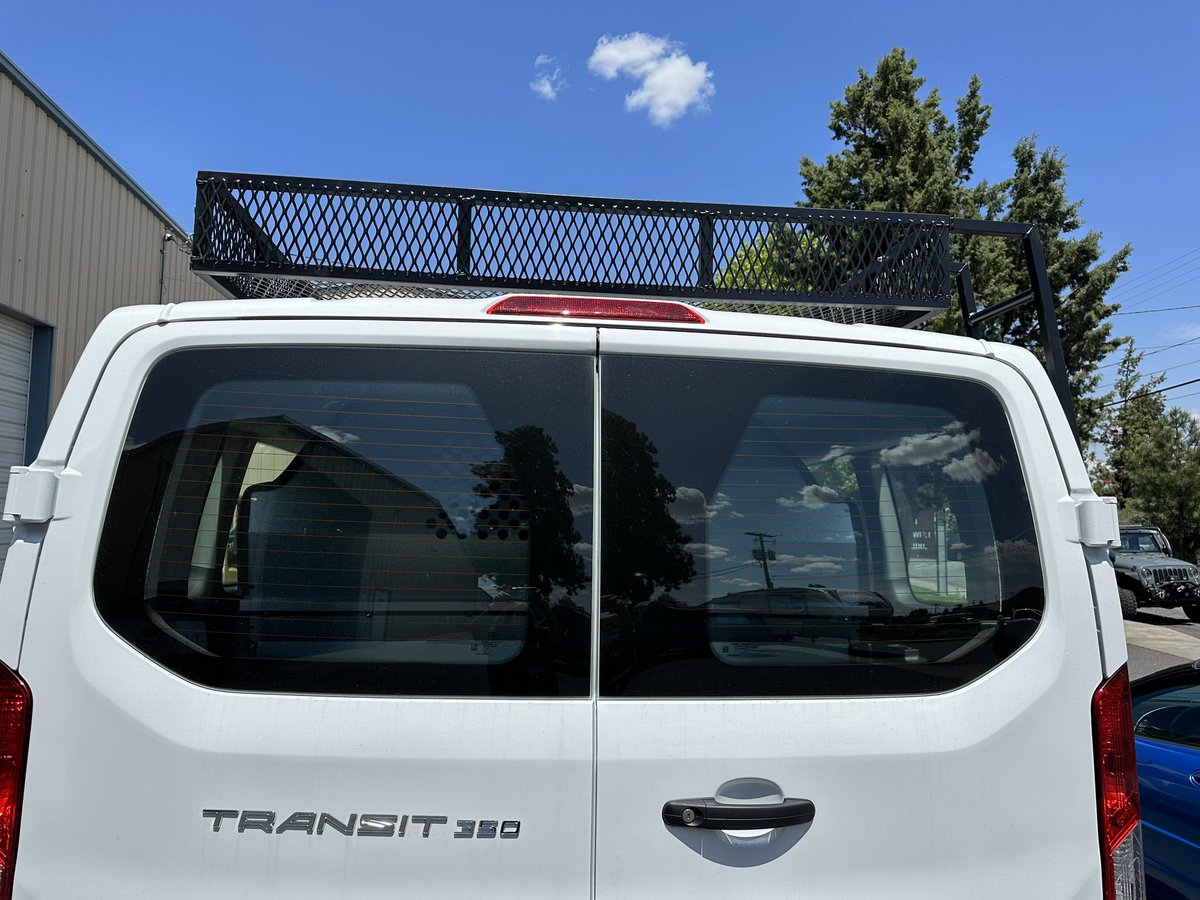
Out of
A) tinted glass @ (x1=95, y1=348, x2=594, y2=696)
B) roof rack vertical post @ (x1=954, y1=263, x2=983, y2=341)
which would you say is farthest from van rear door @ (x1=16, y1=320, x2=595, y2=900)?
roof rack vertical post @ (x1=954, y1=263, x2=983, y2=341)

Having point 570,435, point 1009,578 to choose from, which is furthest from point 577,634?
point 1009,578

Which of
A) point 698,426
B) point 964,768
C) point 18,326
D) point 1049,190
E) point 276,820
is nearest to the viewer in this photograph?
point 276,820

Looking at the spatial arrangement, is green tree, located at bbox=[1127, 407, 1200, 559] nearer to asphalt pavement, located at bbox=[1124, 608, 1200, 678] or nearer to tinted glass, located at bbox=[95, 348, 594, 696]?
asphalt pavement, located at bbox=[1124, 608, 1200, 678]

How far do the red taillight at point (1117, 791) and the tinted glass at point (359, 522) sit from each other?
97cm

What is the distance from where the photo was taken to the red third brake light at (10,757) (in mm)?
1470

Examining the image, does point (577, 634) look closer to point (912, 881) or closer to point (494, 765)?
point (494, 765)

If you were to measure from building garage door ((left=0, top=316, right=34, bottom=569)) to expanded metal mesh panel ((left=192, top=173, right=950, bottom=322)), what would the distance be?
758 centimetres

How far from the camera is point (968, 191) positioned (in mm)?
21828

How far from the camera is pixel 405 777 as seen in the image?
1.46 metres

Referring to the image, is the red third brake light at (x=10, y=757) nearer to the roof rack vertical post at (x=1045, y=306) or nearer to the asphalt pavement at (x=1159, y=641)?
the roof rack vertical post at (x=1045, y=306)

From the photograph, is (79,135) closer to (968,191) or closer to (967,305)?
(967,305)

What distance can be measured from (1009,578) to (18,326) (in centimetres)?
955

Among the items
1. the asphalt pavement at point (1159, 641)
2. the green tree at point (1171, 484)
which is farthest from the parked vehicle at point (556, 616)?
the green tree at point (1171, 484)

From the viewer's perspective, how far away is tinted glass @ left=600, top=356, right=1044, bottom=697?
1.59 meters
